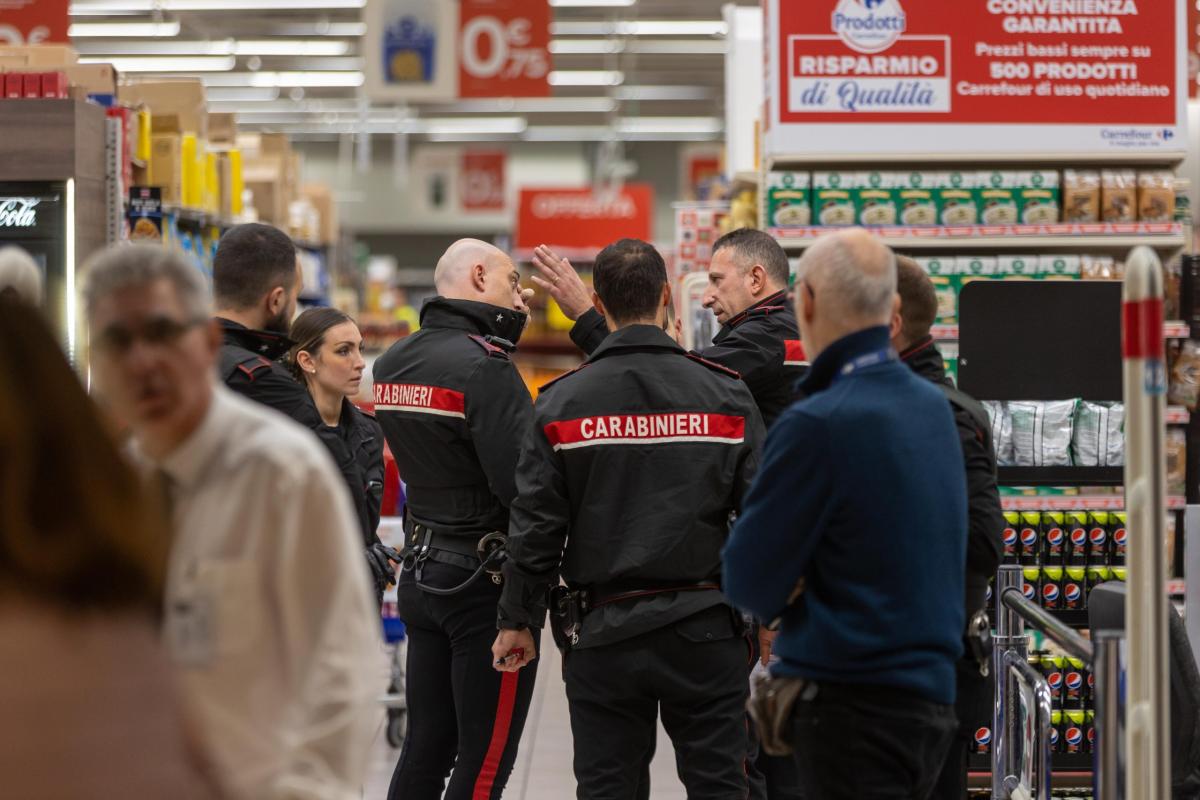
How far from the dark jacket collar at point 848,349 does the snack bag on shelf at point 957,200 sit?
10.8 ft

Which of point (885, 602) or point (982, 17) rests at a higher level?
point (982, 17)

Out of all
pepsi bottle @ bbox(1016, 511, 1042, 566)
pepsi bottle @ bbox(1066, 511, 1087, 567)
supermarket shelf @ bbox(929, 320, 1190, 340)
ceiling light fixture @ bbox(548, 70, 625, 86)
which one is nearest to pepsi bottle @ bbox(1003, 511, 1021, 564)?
pepsi bottle @ bbox(1016, 511, 1042, 566)

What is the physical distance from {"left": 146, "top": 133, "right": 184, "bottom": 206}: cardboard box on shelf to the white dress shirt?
465cm

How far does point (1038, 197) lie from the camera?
18.9 feet

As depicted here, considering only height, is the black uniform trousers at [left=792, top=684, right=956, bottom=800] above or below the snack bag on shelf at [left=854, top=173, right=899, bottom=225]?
below

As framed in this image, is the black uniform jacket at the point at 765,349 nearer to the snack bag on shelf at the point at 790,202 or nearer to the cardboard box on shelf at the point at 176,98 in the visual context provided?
the snack bag on shelf at the point at 790,202

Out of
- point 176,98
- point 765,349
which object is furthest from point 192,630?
point 176,98

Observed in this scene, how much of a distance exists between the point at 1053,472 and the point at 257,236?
275cm

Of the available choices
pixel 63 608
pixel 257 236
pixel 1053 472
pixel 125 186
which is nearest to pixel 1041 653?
pixel 1053 472

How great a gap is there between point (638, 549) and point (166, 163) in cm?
364

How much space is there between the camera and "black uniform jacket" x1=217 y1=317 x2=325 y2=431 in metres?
3.31

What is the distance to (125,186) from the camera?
5562 mm

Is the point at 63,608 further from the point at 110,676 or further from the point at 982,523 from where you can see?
the point at 982,523

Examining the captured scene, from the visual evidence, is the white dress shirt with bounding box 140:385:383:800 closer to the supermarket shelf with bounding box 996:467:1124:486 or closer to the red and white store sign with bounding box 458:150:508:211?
the supermarket shelf with bounding box 996:467:1124:486
